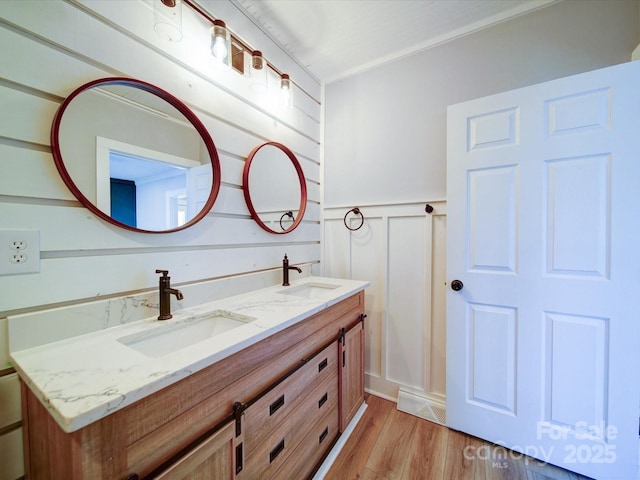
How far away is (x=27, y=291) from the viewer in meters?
0.77

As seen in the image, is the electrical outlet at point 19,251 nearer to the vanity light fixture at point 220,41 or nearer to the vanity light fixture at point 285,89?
the vanity light fixture at point 220,41

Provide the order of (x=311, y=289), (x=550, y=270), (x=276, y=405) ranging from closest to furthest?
(x=276, y=405), (x=550, y=270), (x=311, y=289)

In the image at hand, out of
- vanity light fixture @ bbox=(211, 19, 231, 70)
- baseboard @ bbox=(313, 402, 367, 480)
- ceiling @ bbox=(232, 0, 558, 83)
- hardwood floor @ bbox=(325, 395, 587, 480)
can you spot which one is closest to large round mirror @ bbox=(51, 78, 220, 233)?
vanity light fixture @ bbox=(211, 19, 231, 70)

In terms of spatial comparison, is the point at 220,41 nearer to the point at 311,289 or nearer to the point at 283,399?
the point at 311,289

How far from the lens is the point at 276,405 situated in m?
0.98

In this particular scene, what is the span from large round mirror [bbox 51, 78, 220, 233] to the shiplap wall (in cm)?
4

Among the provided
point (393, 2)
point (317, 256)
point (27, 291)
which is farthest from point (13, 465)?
point (393, 2)

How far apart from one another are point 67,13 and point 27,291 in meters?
0.93

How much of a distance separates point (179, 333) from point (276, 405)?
1.58ft

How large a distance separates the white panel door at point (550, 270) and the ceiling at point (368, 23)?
1.89 feet

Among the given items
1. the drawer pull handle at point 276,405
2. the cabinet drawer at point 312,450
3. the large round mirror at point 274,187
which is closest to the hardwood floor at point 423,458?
the cabinet drawer at point 312,450

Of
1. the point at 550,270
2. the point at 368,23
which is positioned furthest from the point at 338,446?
the point at 368,23

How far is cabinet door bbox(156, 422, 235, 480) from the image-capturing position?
65 cm

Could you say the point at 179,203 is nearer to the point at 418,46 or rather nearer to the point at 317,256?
the point at 317,256
